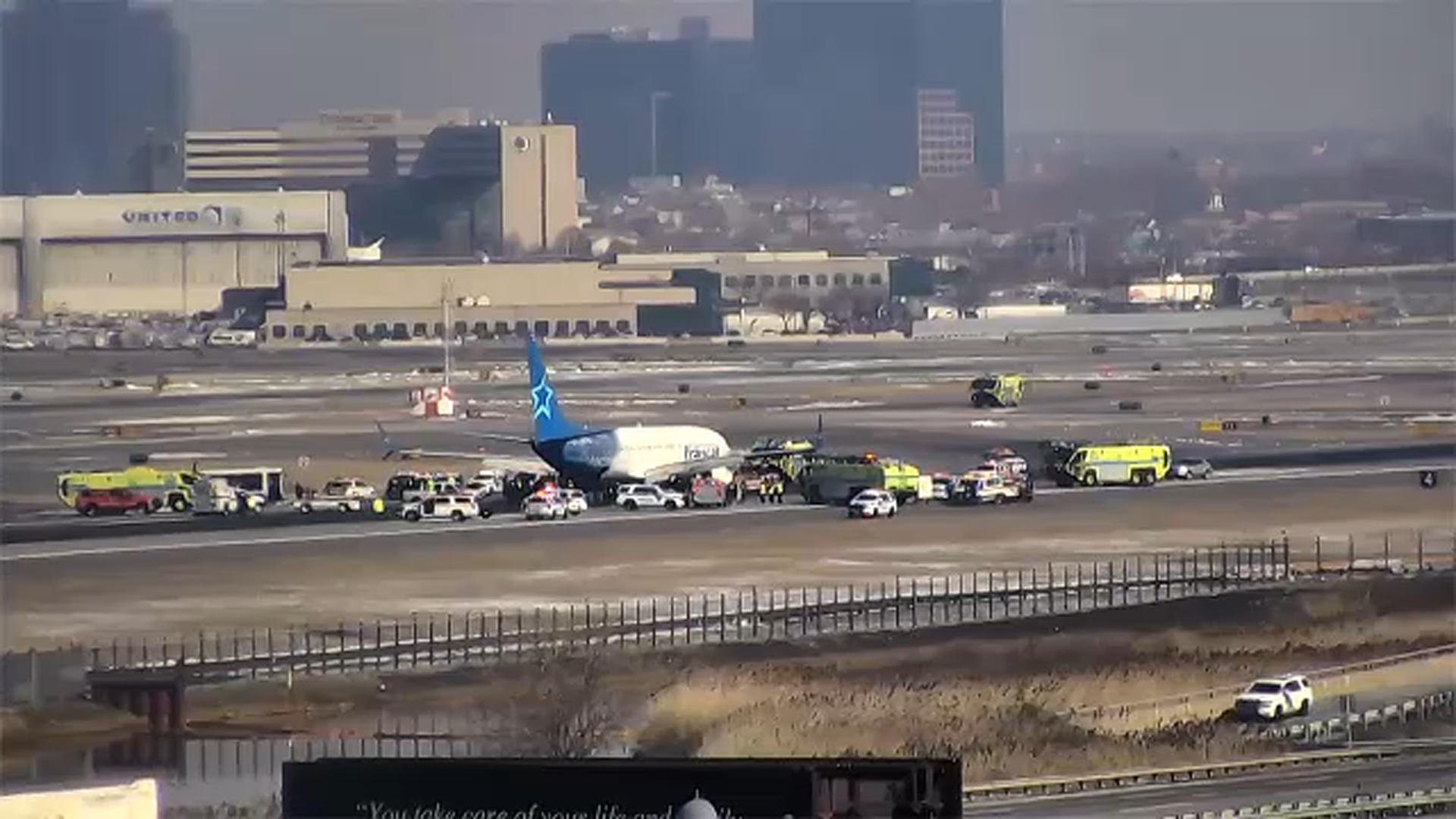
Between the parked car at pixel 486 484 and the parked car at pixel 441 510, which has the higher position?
the parked car at pixel 486 484

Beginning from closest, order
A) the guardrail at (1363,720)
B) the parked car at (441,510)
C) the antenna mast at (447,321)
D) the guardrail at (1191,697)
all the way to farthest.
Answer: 1. the guardrail at (1363,720)
2. the guardrail at (1191,697)
3. the parked car at (441,510)
4. the antenna mast at (447,321)

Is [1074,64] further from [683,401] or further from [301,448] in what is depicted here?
[301,448]

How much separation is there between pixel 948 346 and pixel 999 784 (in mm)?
13646

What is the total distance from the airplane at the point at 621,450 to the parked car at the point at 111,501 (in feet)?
9.14

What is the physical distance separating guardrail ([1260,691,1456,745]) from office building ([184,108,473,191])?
446 inches

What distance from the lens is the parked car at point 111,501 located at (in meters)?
27.0

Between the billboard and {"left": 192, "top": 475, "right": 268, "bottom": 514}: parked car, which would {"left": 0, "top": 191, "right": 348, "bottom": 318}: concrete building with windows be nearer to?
{"left": 192, "top": 475, "right": 268, "bottom": 514}: parked car

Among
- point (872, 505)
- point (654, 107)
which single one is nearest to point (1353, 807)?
point (872, 505)

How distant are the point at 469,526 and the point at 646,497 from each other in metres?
1.42

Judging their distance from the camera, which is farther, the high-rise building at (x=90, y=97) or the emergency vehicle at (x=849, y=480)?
the high-rise building at (x=90, y=97)

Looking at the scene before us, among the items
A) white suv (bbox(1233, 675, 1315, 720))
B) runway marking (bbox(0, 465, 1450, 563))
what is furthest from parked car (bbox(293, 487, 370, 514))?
white suv (bbox(1233, 675, 1315, 720))

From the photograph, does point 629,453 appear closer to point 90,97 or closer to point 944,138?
Answer: point 944,138

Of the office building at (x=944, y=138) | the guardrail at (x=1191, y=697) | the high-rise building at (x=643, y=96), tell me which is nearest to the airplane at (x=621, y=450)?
the high-rise building at (x=643, y=96)

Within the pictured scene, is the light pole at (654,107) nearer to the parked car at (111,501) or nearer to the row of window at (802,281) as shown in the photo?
the row of window at (802,281)
